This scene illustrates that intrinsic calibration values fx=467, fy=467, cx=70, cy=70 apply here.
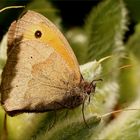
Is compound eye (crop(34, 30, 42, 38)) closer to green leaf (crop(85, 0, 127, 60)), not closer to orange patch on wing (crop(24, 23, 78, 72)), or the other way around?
orange patch on wing (crop(24, 23, 78, 72))

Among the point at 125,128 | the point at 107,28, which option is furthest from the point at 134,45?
the point at 125,128

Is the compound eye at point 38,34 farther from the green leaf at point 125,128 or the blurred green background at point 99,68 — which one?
the green leaf at point 125,128

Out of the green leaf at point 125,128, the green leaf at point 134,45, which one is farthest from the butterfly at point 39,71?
the green leaf at point 134,45

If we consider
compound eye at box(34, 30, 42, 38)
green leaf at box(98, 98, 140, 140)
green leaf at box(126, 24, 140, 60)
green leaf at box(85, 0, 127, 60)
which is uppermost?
compound eye at box(34, 30, 42, 38)

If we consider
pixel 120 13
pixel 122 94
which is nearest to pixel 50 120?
pixel 122 94

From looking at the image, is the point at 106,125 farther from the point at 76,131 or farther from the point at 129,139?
Answer: the point at 76,131

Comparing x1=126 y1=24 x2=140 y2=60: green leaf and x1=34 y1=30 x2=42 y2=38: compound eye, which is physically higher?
x1=34 y1=30 x2=42 y2=38: compound eye

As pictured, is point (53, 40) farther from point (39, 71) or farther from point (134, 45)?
point (134, 45)

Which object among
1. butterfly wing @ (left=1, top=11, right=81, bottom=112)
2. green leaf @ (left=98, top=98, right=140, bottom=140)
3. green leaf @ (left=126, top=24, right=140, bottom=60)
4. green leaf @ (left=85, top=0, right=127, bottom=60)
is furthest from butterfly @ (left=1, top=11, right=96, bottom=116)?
green leaf @ (left=126, top=24, right=140, bottom=60)

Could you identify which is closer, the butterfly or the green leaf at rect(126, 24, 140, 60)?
the butterfly
